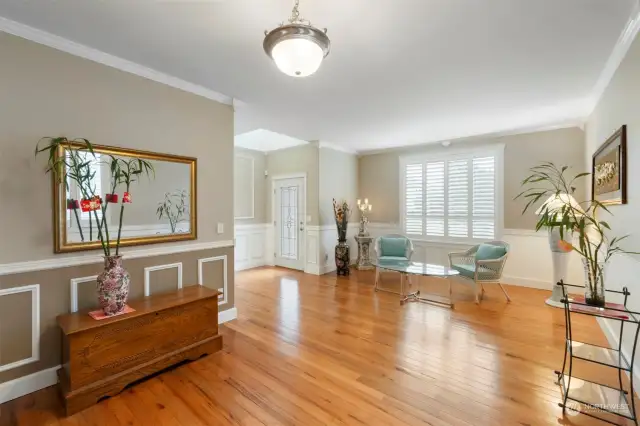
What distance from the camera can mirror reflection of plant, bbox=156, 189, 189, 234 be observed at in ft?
9.61

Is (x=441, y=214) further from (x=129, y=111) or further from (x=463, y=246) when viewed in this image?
(x=129, y=111)

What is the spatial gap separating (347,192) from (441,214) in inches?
79.7

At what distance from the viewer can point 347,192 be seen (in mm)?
6633

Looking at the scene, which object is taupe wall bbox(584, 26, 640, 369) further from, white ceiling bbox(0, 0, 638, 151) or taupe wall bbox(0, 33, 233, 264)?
taupe wall bbox(0, 33, 233, 264)

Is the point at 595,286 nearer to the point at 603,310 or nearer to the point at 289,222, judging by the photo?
the point at 603,310

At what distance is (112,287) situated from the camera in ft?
7.25

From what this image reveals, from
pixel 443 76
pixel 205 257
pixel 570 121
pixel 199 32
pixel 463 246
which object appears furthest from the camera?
pixel 463 246

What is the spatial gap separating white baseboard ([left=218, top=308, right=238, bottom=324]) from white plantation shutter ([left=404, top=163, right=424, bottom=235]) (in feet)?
13.2

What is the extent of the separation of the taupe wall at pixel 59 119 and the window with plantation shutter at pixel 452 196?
431cm

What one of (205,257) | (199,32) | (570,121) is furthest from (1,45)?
(570,121)

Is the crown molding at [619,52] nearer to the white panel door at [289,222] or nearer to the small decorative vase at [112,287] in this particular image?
the small decorative vase at [112,287]

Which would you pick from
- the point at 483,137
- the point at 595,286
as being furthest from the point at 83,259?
the point at 483,137

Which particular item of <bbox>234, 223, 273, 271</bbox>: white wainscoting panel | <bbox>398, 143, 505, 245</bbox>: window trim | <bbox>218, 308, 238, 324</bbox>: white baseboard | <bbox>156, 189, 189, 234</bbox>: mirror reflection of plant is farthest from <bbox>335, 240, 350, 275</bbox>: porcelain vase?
<bbox>156, 189, 189, 234</bbox>: mirror reflection of plant

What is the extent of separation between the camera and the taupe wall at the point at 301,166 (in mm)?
5863
